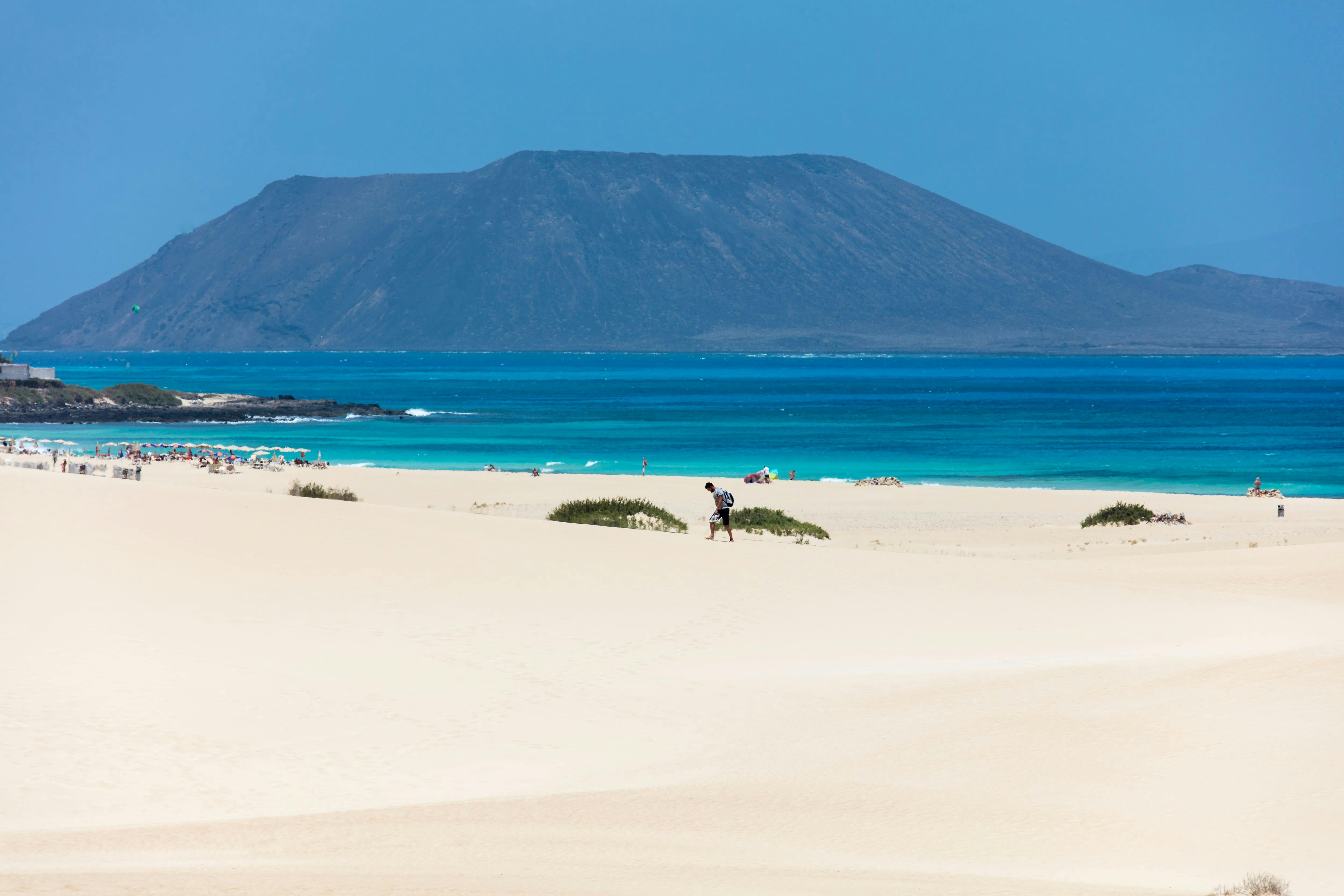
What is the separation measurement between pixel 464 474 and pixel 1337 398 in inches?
3664

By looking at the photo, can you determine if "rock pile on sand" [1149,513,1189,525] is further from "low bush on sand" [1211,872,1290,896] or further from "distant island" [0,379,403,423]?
"distant island" [0,379,403,423]

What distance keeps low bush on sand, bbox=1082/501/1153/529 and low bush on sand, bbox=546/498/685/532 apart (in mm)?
9084

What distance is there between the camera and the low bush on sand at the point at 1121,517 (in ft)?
88.4

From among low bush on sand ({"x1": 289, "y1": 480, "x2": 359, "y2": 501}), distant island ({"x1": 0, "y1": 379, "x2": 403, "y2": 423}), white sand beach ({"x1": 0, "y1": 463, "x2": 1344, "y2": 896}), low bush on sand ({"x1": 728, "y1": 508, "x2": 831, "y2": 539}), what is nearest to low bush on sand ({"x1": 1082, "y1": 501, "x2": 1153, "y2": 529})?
low bush on sand ({"x1": 728, "y1": 508, "x2": 831, "y2": 539})

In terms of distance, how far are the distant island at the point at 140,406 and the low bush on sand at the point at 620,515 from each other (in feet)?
178

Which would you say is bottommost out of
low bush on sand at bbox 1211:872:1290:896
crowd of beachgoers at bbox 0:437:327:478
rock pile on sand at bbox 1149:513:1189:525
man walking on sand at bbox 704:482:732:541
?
low bush on sand at bbox 1211:872:1290:896

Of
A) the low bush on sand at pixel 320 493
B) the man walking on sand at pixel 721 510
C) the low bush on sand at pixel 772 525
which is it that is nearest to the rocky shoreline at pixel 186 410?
the low bush on sand at pixel 320 493

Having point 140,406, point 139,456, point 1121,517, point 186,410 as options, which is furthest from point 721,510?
point 140,406

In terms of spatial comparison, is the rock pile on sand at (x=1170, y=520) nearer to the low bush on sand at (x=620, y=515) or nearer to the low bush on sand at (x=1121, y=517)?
the low bush on sand at (x=1121, y=517)

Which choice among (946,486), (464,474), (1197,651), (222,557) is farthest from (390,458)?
(1197,651)

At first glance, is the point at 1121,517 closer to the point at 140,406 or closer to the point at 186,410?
the point at 186,410

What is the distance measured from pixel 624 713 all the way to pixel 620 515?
525 inches

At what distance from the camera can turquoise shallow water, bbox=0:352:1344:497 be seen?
156ft

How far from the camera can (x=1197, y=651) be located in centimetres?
1273
